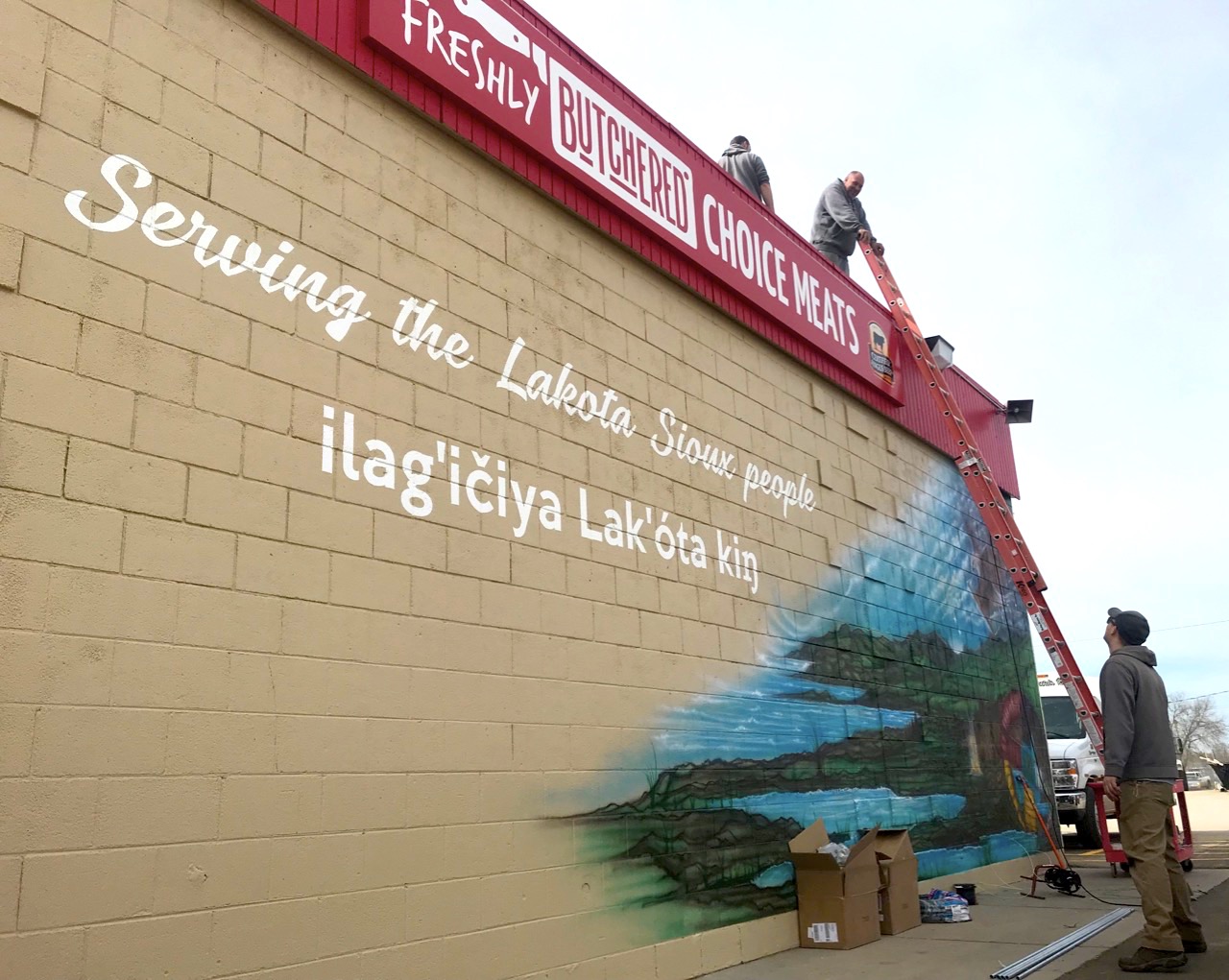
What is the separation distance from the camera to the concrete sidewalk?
241 inches

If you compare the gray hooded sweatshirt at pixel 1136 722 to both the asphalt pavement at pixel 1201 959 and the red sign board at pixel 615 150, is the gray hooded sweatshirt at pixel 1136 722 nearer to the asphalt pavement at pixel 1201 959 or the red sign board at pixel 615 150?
the asphalt pavement at pixel 1201 959

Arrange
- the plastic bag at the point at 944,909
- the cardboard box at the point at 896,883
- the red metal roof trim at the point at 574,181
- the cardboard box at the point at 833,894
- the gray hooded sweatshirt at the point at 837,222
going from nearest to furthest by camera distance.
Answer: the red metal roof trim at the point at 574,181 < the cardboard box at the point at 833,894 < the cardboard box at the point at 896,883 < the plastic bag at the point at 944,909 < the gray hooded sweatshirt at the point at 837,222

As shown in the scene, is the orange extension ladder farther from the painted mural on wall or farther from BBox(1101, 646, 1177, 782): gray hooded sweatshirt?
BBox(1101, 646, 1177, 782): gray hooded sweatshirt

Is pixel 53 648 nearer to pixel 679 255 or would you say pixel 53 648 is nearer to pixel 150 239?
pixel 150 239

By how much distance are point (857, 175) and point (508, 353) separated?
795cm

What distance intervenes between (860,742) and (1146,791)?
2.72 m

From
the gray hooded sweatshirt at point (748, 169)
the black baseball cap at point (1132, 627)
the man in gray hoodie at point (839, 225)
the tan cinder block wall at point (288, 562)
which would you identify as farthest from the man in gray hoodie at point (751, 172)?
the black baseball cap at point (1132, 627)

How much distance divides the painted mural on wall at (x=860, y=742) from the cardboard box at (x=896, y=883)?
506mm

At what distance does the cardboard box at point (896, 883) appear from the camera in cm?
749

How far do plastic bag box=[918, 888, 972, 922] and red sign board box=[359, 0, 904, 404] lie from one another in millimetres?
4733

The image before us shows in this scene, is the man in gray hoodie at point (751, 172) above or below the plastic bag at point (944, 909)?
above

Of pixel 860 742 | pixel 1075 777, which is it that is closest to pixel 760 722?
pixel 860 742

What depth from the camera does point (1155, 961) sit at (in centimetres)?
585

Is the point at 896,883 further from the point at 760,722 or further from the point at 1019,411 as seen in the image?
the point at 1019,411
